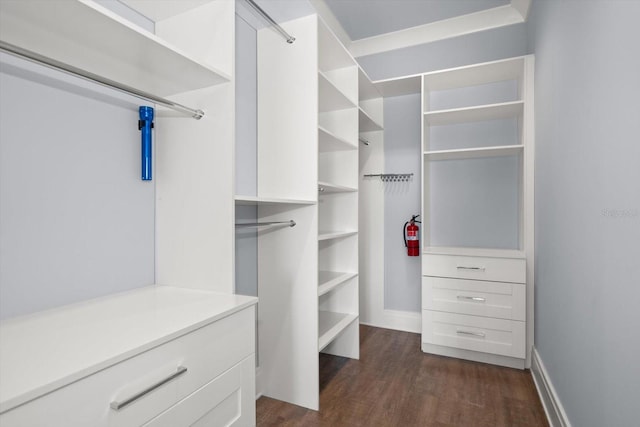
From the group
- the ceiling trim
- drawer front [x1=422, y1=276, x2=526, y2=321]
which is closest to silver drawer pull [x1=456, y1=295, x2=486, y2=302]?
drawer front [x1=422, y1=276, x2=526, y2=321]

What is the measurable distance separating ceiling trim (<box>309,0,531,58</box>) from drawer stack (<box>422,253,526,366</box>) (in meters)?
1.93

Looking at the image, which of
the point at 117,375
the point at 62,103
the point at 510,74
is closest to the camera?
the point at 117,375

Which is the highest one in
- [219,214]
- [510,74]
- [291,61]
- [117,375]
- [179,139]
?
[510,74]

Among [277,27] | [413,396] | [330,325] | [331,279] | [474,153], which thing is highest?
[277,27]

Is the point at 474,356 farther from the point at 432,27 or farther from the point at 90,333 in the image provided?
the point at 432,27

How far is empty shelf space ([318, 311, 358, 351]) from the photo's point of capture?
203 centimetres

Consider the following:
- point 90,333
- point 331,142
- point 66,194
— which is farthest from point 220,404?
point 331,142

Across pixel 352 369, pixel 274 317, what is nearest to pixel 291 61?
pixel 274 317

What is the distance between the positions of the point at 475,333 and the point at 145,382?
227 cm

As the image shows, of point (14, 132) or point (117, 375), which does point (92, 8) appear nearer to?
point (14, 132)

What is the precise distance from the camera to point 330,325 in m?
2.28

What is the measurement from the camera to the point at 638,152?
92 centimetres

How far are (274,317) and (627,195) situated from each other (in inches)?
64.5

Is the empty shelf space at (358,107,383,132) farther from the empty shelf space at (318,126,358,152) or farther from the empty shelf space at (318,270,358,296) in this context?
the empty shelf space at (318,270,358,296)
